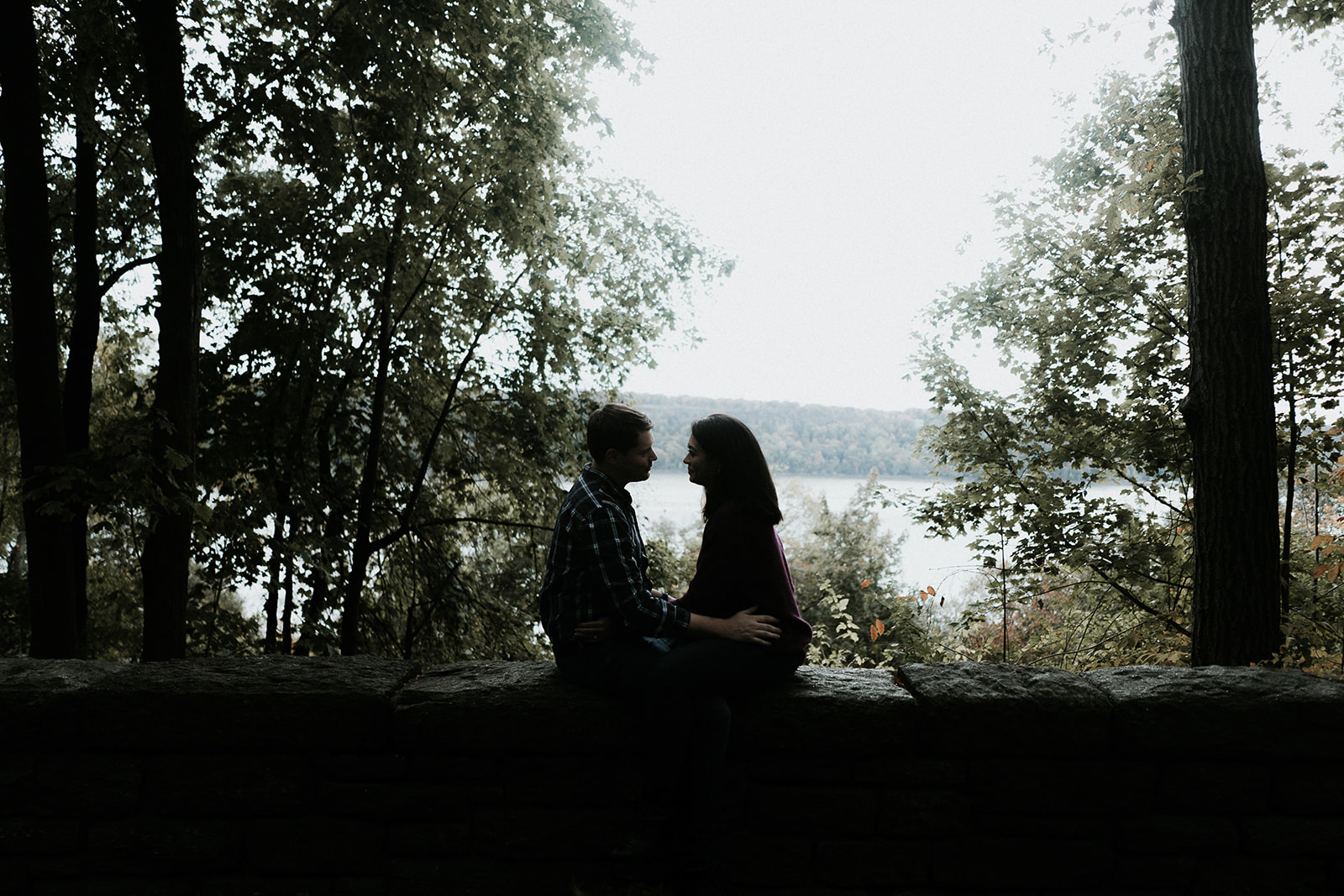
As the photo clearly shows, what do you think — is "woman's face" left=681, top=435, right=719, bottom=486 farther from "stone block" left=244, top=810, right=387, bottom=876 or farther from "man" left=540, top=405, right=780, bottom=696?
"stone block" left=244, top=810, right=387, bottom=876

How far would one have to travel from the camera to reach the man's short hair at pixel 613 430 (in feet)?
8.00

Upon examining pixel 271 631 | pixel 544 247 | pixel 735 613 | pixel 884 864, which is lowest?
pixel 271 631

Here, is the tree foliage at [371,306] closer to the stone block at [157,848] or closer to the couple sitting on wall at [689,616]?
the stone block at [157,848]

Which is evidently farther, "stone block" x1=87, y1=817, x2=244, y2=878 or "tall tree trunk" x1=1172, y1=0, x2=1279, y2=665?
"tall tree trunk" x1=1172, y1=0, x2=1279, y2=665

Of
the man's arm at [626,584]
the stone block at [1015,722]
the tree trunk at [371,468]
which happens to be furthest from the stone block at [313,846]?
the tree trunk at [371,468]

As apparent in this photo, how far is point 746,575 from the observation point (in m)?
2.29

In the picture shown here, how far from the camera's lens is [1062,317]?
6.41 m

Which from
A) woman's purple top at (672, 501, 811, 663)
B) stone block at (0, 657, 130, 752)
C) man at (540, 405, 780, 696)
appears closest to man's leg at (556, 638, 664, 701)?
man at (540, 405, 780, 696)

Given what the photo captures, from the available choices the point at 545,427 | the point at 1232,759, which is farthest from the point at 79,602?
the point at 1232,759

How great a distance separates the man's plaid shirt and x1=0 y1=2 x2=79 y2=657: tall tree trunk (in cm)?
385

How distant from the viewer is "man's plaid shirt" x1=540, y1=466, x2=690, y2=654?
2191 millimetres

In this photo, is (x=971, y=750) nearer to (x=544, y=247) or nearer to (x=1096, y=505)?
(x=1096, y=505)

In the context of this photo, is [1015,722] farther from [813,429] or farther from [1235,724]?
[813,429]

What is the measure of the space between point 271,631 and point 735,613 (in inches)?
275
